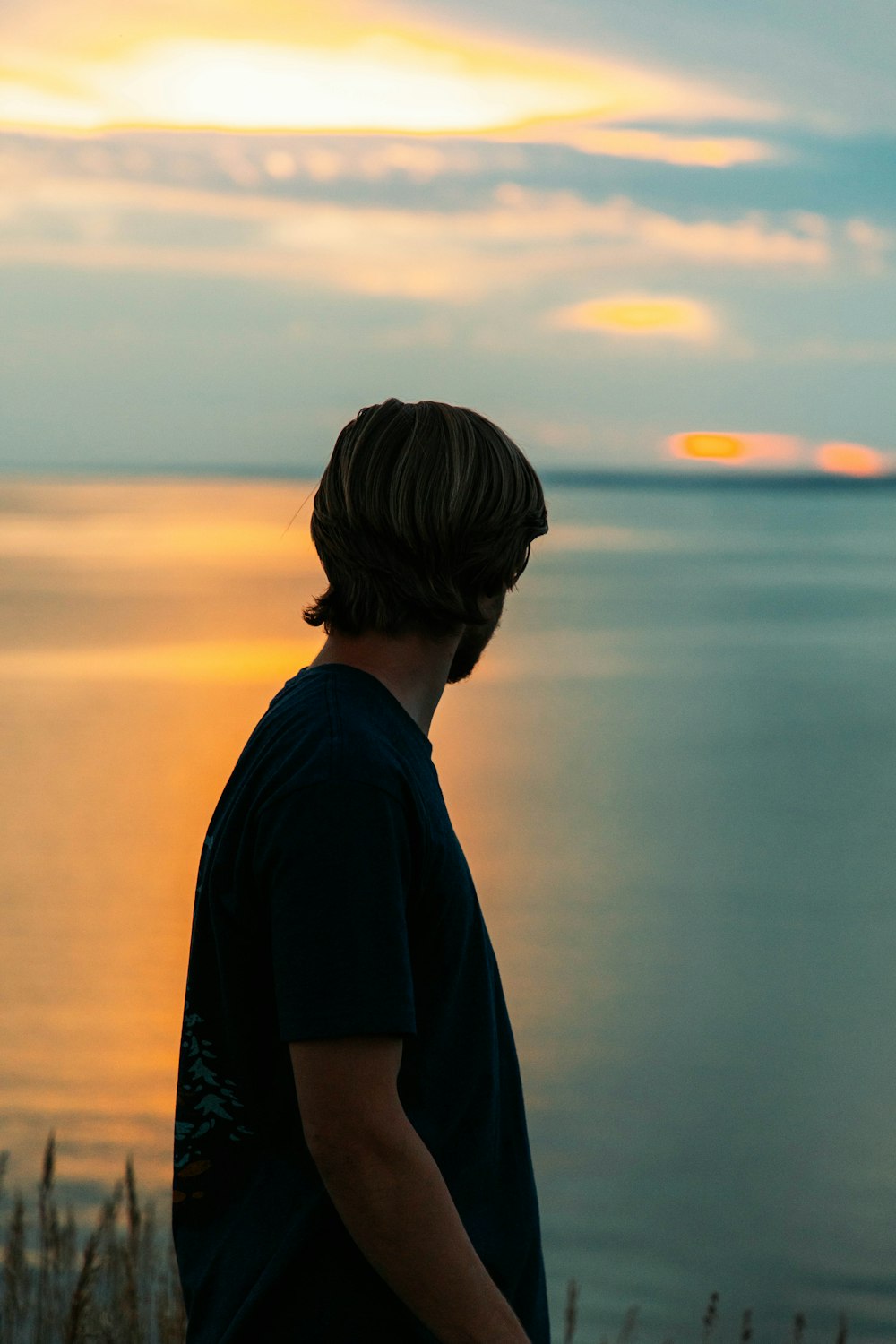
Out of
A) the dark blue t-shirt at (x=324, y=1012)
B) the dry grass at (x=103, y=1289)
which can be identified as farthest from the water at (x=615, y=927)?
the dry grass at (x=103, y=1289)

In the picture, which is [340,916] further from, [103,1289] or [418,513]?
[103,1289]

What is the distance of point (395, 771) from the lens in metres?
1.46

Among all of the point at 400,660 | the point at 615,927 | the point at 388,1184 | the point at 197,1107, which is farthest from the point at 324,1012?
the point at 615,927

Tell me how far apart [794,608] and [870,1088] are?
36885 millimetres

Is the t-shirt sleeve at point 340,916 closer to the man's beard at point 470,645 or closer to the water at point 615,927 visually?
the man's beard at point 470,645

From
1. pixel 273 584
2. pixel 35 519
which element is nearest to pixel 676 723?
pixel 273 584

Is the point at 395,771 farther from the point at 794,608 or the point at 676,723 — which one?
the point at 794,608

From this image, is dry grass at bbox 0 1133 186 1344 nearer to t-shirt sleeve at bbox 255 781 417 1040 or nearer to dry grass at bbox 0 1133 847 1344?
dry grass at bbox 0 1133 847 1344

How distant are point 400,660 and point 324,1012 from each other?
1.42ft

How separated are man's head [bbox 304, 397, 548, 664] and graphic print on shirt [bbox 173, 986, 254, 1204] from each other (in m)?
0.50

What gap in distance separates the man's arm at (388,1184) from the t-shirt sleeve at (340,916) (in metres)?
0.03

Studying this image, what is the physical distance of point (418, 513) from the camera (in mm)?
1620

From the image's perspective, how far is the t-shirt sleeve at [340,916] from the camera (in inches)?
55.2

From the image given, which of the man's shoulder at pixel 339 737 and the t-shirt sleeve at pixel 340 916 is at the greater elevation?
the man's shoulder at pixel 339 737
